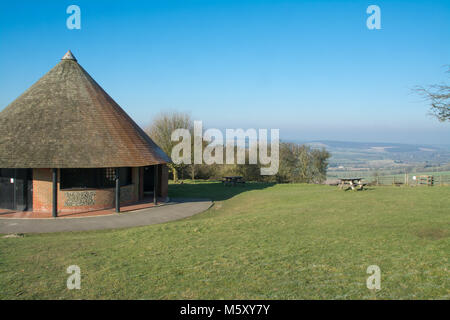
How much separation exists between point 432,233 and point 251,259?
572 centimetres

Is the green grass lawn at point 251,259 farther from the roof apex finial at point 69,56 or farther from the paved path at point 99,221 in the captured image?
the roof apex finial at point 69,56

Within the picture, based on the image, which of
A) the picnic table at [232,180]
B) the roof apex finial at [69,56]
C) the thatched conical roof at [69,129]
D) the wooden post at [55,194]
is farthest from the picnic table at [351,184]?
the roof apex finial at [69,56]

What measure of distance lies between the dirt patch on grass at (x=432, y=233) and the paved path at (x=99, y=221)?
10239 millimetres

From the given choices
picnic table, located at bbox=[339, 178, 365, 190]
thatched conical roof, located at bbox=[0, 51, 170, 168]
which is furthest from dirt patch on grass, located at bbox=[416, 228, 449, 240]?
thatched conical roof, located at bbox=[0, 51, 170, 168]

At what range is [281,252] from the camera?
26.2 ft

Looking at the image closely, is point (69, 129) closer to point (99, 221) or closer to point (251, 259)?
point (99, 221)

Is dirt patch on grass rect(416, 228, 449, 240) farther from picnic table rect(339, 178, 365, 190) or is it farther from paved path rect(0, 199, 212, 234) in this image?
picnic table rect(339, 178, 365, 190)

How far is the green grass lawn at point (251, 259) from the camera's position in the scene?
18.8ft

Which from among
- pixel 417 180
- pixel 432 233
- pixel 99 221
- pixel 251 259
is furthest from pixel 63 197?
pixel 417 180

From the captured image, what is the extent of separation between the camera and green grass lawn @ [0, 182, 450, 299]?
18.8ft

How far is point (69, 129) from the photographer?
55.8ft
